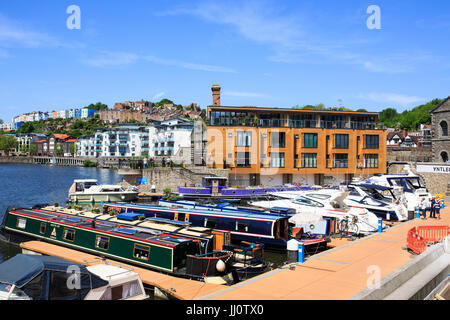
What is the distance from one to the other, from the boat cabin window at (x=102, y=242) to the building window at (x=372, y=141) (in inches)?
1849

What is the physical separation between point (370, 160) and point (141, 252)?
155 feet

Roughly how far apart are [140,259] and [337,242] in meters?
11.7

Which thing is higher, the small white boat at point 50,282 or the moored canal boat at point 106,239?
the small white boat at point 50,282

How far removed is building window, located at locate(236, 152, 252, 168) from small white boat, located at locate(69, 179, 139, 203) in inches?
571

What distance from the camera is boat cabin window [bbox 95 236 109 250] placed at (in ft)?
64.2

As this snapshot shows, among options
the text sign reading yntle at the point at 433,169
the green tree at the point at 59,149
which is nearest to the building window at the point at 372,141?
the text sign reading yntle at the point at 433,169

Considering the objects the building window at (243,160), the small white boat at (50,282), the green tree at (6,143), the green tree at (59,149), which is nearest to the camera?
the small white boat at (50,282)

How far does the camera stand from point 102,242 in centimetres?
1981

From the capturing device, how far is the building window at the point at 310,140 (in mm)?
53688

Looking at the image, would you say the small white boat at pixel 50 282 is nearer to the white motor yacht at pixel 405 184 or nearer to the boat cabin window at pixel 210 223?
the boat cabin window at pixel 210 223

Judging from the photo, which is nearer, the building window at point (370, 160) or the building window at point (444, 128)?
the building window at point (370, 160)

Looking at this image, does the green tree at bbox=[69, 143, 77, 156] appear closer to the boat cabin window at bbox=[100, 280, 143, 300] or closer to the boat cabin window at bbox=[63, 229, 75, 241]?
the boat cabin window at bbox=[63, 229, 75, 241]
